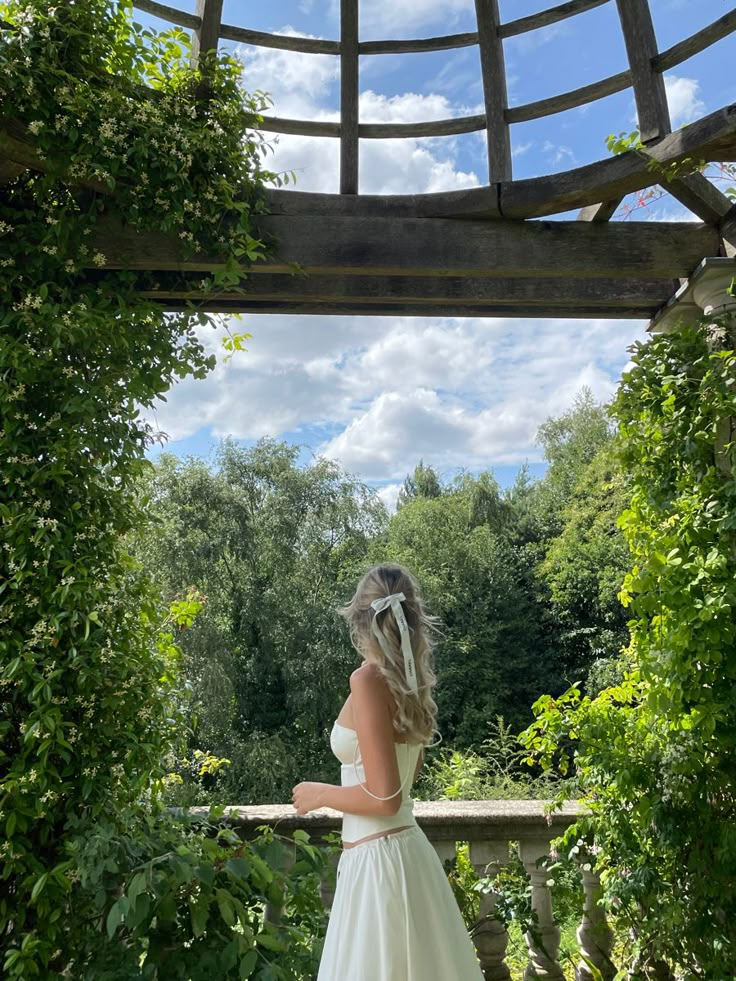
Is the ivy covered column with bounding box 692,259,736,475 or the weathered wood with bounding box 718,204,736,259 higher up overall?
the weathered wood with bounding box 718,204,736,259

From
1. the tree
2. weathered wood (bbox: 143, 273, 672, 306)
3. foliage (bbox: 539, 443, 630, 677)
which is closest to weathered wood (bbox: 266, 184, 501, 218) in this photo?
weathered wood (bbox: 143, 273, 672, 306)

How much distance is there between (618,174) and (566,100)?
46 cm

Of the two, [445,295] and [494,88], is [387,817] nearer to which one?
[445,295]

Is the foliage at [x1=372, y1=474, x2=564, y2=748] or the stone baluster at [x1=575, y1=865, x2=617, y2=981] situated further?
the foliage at [x1=372, y1=474, x2=564, y2=748]

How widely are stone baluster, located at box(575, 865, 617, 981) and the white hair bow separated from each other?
1150 millimetres

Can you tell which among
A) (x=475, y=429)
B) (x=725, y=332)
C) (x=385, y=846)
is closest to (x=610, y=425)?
(x=475, y=429)

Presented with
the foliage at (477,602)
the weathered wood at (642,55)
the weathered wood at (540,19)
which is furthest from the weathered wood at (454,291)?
the foliage at (477,602)

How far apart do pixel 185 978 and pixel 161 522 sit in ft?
3.83

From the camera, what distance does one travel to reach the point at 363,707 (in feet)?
5.63

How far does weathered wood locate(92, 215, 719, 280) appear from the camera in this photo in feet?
8.02

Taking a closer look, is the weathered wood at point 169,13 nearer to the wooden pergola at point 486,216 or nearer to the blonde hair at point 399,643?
the wooden pergola at point 486,216

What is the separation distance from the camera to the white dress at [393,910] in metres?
1.66

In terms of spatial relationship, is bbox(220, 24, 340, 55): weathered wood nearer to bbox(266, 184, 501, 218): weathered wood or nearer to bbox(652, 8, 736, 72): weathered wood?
bbox(266, 184, 501, 218): weathered wood

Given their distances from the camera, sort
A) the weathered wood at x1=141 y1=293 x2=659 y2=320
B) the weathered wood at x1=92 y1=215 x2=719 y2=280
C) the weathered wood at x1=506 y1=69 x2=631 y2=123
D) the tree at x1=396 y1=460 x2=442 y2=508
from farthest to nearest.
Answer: the tree at x1=396 y1=460 x2=442 y2=508 < the weathered wood at x1=141 y1=293 x2=659 y2=320 < the weathered wood at x1=506 y1=69 x2=631 y2=123 < the weathered wood at x1=92 y1=215 x2=719 y2=280
